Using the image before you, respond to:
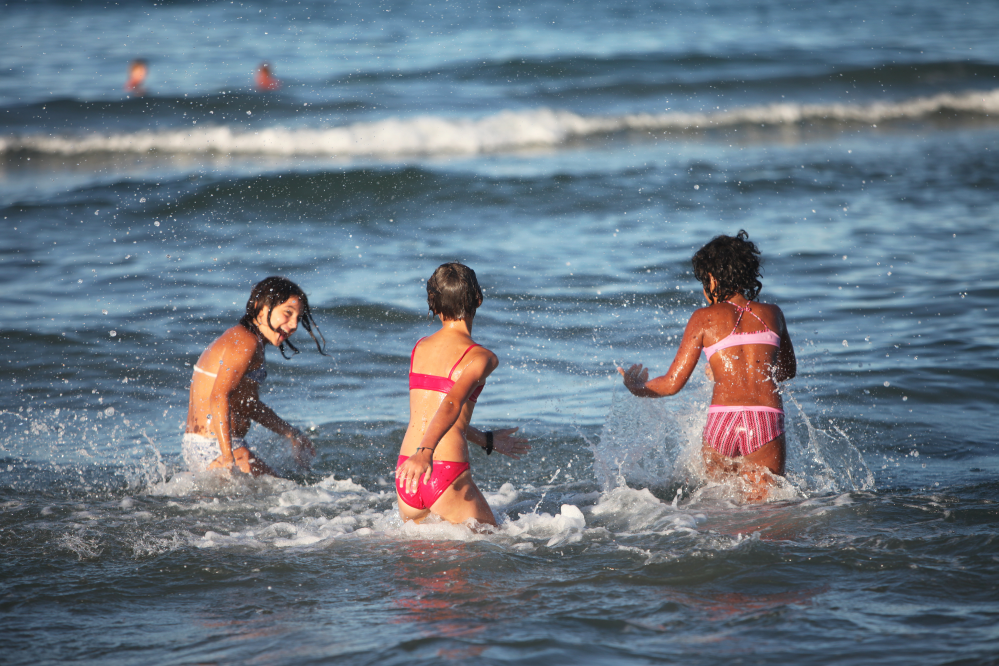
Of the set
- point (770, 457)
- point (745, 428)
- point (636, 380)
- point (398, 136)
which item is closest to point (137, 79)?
point (398, 136)

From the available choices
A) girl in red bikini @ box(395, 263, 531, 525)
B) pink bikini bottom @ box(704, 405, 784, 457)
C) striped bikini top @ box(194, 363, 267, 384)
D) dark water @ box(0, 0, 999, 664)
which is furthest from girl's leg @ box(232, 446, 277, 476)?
pink bikini bottom @ box(704, 405, 784, 457)

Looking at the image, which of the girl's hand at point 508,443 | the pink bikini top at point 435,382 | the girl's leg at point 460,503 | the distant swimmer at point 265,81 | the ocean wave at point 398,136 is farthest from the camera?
the distant swimmer at point 265,81

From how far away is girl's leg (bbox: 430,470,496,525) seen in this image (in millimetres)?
4629

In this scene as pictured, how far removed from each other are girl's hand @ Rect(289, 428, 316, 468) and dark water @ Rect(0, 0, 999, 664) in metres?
0.20

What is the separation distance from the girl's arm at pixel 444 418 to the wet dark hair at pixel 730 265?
5.39ft

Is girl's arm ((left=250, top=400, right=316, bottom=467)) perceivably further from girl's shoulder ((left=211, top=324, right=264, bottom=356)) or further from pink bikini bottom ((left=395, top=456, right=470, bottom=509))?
pink bikini bottom ((left=395, top=456, right=470, bottom=509))

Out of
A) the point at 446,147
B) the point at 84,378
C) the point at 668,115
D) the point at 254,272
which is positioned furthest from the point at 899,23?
the point at 84,378

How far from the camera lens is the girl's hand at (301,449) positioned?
5.96 metres

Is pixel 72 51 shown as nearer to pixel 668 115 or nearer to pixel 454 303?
pixel 668 115

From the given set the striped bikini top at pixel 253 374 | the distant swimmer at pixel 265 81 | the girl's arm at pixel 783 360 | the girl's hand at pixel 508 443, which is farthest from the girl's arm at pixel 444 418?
the distant swimmer at pixel 265 81

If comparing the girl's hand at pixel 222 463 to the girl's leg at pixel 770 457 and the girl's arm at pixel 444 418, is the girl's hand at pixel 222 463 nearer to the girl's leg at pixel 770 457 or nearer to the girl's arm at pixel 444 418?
the girl's arm at pixel 444 418

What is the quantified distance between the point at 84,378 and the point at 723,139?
48.5ft

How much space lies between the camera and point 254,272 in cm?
1089

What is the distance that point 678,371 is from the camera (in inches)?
210
